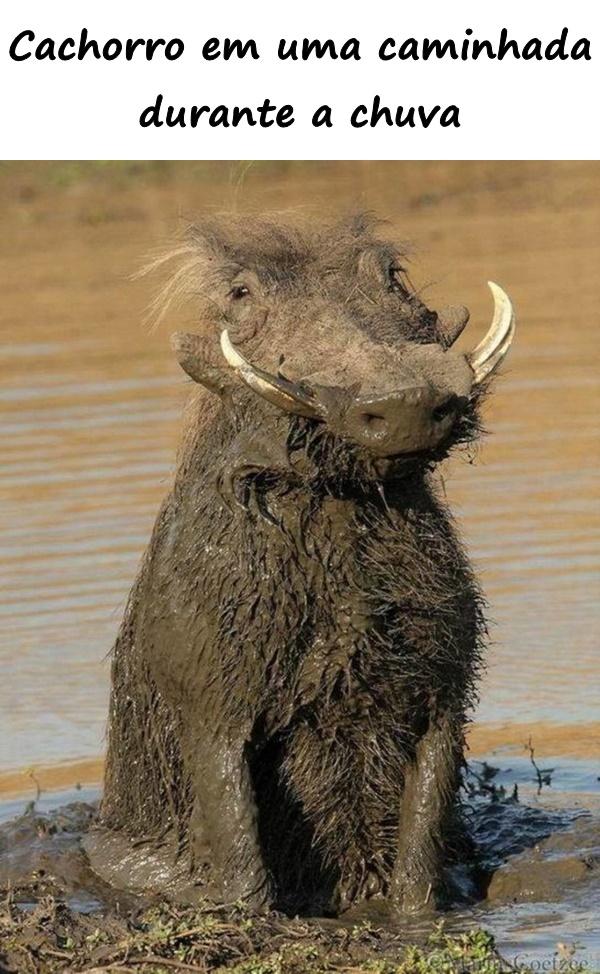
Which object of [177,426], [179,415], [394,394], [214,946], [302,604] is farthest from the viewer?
[177,426]

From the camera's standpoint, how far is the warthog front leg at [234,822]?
23.8ft

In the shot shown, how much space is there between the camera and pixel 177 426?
50.0ft

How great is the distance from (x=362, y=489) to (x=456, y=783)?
1.24m

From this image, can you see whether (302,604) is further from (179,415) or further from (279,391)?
(179,415)

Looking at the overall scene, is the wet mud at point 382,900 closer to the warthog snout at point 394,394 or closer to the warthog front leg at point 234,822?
the warthog front leg at point 234,822

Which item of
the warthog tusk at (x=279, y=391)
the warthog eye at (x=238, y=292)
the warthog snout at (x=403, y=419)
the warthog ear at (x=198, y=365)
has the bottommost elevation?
the warthog snout at (x=403, y=419)

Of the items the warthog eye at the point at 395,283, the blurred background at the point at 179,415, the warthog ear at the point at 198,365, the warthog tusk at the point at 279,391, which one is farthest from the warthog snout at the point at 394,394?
the blurred background at the point at 179,415

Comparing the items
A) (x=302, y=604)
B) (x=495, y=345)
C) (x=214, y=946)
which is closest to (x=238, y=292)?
(x=495, y=345)

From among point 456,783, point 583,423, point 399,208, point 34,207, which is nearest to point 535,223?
point 399,208

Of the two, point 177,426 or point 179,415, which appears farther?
point 177,426

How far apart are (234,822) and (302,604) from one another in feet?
2.61

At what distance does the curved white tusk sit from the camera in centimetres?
686

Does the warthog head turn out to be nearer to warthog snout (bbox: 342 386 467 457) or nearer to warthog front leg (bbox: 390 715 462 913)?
warthog snout (bbox: 342 386 467 457)

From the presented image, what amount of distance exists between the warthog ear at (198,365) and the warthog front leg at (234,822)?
3.93 ft
